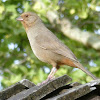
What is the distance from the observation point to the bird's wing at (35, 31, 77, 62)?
15.6ft

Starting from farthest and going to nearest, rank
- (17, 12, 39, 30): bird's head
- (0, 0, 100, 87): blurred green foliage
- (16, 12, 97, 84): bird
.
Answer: (0, 0, 100, 87): blurred green foliage → (17, 12, 39, 30): bird's head → (16, 12, 97, 84): bird

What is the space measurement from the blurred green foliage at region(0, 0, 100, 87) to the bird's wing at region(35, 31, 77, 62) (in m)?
1.72

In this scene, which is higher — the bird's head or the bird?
the bird's head

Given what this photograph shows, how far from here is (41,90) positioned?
2.90m

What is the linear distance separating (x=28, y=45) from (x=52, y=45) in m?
4.49

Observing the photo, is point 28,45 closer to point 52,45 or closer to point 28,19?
point 28,19

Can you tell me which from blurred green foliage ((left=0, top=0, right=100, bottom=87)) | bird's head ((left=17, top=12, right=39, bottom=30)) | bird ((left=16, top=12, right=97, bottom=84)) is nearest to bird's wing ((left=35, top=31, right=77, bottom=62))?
bird ((left=16, top=12, right=97, bottom=84))

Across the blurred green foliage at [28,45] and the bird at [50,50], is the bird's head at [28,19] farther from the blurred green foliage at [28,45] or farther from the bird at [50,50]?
the blurred green foliage at [28,45]

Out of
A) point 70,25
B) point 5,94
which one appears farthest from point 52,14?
point 5,94

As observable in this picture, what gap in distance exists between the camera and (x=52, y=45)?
484cm

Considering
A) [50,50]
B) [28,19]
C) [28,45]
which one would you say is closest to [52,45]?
[50,50]

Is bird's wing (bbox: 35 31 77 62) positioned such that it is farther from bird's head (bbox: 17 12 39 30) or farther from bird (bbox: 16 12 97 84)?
bird's head (bbox: 17 12 39 30)

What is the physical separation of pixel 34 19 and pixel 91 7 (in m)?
2.69

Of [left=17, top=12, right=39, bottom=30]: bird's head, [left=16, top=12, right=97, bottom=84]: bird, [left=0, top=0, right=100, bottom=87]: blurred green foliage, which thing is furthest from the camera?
[left=0, top=0, right=100, bottom=87]: blurred green foliage
